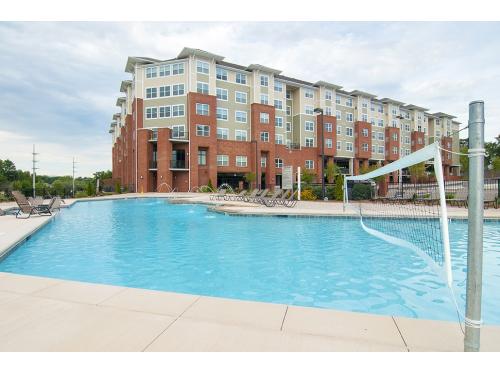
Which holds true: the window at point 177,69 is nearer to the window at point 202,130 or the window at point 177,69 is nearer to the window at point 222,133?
the window at point 202,130

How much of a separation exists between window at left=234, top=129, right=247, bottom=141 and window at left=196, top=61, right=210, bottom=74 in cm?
898

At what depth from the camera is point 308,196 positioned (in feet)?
78.7

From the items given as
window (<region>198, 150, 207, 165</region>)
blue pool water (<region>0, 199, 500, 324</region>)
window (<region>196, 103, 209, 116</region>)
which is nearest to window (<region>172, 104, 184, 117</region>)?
window (<region>196, 103, 209, 116</region>)

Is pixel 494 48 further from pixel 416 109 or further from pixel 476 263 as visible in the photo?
pixel 416 109

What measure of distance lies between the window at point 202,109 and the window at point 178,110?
82.1 inches

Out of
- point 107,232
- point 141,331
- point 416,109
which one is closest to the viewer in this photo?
point 141,331

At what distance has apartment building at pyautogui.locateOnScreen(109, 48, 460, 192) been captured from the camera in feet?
125

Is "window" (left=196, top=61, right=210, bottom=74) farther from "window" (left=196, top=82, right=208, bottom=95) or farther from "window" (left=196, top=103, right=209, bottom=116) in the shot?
"window" (left=196, top=103, right=209, bottom=116)

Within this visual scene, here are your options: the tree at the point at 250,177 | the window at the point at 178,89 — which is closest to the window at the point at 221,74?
the window at the point at 178,89

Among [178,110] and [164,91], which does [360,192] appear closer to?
[178,110]

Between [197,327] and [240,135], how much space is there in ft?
134
